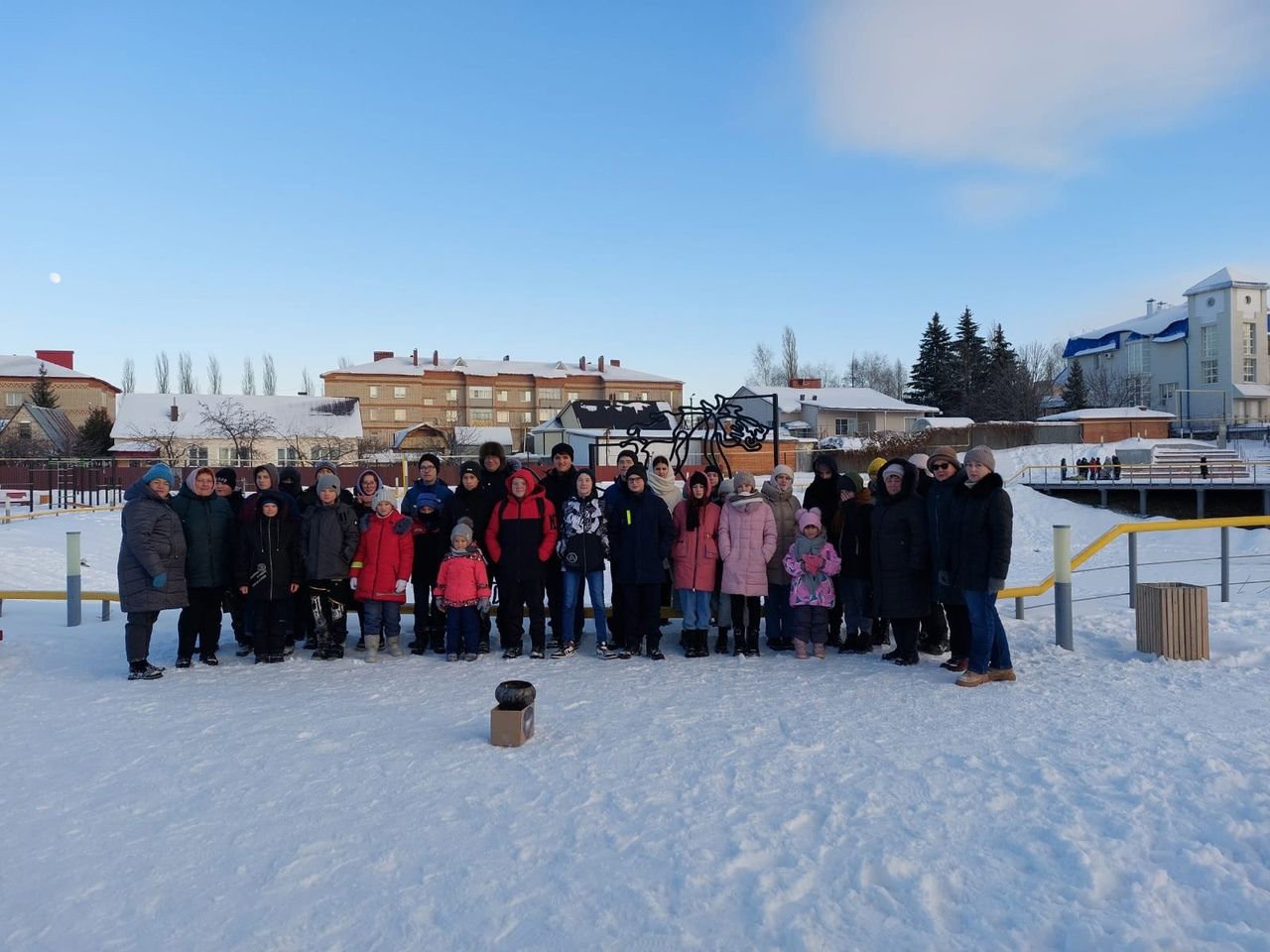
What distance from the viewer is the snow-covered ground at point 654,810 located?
2.92 m

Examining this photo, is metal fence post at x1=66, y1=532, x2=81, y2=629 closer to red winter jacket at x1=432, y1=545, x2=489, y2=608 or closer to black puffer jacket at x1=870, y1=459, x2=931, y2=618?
red winter jacket at x1=432, y1=545, x2=489, y2=608

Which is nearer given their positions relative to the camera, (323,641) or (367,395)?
(323,641)

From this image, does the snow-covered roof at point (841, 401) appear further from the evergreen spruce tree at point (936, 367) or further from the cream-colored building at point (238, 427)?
the cream-colored building at point (238, 427)

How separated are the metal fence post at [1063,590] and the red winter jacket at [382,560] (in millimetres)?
5429

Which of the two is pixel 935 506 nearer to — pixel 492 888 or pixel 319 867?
pixel 492 888

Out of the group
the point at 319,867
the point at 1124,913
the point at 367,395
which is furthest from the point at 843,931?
the point at 367,395

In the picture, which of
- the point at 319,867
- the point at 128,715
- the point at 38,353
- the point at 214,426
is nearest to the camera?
the point at 319,867

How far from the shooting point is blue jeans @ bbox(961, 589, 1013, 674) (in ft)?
19.0

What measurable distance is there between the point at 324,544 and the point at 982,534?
522cm

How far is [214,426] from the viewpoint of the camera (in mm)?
56625

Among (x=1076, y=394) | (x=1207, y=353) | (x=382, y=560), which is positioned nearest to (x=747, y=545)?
(x=382, y=560)

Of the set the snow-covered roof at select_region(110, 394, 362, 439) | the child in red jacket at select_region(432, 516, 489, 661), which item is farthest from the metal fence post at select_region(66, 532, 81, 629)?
the snow-covered roof at select_region(110, 394, 362, 439)

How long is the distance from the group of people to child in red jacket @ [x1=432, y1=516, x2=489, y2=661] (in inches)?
0.6

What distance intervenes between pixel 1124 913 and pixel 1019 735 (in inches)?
72.7
